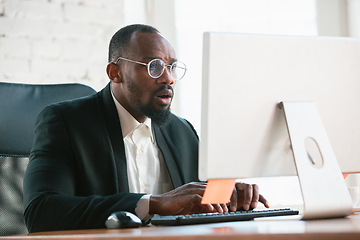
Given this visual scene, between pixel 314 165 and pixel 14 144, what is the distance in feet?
3.29

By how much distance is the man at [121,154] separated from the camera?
874 mm

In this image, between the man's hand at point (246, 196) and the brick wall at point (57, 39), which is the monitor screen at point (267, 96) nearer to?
the man's hand at point (246, 196)

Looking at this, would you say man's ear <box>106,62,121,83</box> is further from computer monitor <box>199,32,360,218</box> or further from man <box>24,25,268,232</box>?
computer monitor <box>199,32,360,218</box>

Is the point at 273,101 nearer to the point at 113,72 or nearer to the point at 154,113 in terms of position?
the point at 154,113

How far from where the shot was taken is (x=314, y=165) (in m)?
0.74

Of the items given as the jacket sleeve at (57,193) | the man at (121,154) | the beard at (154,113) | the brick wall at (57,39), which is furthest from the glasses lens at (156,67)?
the brick wall at (57,39)

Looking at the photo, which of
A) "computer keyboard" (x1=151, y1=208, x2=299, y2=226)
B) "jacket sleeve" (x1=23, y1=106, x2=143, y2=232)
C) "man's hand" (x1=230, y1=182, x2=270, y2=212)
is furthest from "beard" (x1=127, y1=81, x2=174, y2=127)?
"computer keyboard" (x1=151, y1=208, x2=299, y2=226)

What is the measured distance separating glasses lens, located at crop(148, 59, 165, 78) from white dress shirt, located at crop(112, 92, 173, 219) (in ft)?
0.60

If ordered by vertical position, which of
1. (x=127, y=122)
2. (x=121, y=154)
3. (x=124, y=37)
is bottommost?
(x=121, y=154)

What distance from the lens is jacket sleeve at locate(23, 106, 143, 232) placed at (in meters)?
0.83

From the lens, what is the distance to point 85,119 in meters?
1.27

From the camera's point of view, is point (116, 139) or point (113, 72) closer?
point (116, 139)

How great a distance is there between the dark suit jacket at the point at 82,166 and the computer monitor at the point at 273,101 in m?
0.29

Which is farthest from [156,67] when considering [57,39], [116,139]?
[57,39]
